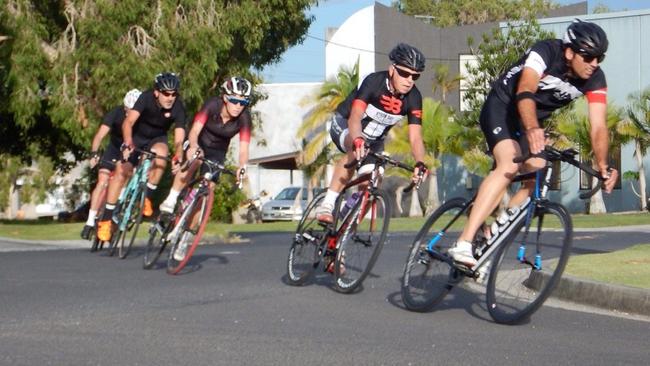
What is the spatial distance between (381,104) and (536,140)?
260cm

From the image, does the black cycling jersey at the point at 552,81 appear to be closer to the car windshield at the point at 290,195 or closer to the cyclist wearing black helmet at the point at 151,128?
the cyclist wearing black helmet at the point at 151,128

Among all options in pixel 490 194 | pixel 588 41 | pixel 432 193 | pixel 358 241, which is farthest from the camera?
→ pixel 432 193

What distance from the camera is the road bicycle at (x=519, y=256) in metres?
7.55

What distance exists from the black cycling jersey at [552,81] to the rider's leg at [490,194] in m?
0.35

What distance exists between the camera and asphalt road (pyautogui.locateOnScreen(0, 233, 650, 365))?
256 inches

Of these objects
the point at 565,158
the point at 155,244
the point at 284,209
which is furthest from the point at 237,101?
the point at 284,209

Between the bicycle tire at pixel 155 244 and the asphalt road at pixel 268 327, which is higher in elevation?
the bicycle tire at pixel 155 244

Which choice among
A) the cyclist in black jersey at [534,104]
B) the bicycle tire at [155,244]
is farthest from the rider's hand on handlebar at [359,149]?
the bicycle tire at [155,244]

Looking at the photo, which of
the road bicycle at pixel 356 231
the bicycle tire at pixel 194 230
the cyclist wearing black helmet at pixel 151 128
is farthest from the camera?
the cyclist wearing black helmet at pixel 151 128

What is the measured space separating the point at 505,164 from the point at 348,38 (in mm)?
47367

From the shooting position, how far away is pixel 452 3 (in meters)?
87.6

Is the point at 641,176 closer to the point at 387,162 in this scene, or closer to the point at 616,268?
the point at 616,268

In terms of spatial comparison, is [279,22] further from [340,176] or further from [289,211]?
[340,176]

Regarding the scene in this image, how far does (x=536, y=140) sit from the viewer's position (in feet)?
24.0
